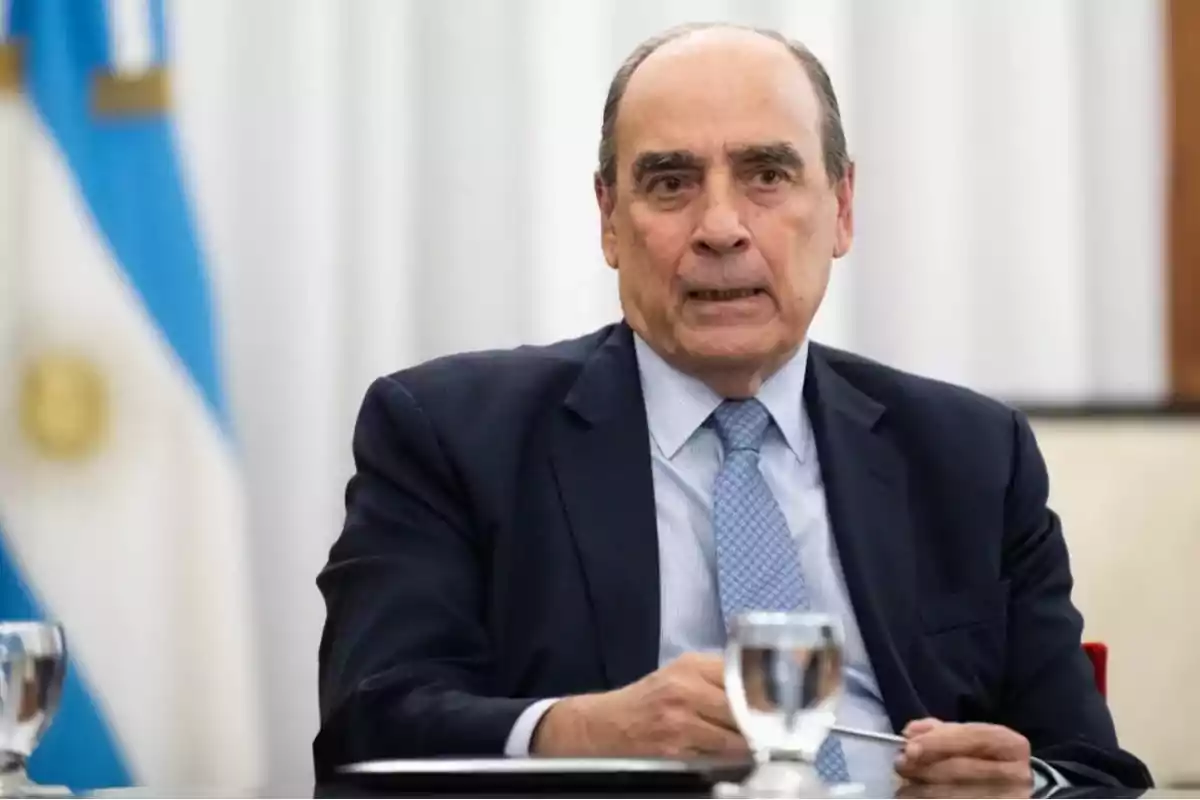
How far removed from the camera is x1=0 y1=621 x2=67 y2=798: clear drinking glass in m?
1.22

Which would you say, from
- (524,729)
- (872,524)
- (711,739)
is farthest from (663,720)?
(872,524)

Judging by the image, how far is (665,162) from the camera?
1.94 metres

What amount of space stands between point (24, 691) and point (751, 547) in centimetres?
83

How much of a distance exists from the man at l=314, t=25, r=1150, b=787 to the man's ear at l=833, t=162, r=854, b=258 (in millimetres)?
13

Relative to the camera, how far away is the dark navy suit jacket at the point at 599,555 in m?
1.73

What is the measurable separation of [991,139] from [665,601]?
1461 millimetres

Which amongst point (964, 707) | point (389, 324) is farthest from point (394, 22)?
point (964, 707)

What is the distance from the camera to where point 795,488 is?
192 centimetres

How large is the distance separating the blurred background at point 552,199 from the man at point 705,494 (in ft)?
2.70

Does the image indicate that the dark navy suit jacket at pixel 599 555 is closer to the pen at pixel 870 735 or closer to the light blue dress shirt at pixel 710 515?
the light blue dress shirt at pixel 710 515

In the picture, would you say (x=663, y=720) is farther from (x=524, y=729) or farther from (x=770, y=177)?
(x=770, y=177)

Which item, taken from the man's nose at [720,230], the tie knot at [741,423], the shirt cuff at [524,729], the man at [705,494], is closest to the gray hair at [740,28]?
the man at [705,494]

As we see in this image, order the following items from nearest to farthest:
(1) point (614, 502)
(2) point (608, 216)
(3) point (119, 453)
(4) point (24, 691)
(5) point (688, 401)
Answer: (4) point (24, 691) → (1) point (614, 502) → (5) point (688, 401) → (2) point (608, 216) → (3) point (119, 453)

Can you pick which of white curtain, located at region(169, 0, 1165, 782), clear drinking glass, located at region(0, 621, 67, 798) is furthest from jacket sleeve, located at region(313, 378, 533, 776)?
white curtain, located at region(169, 0, 1165, 782)
